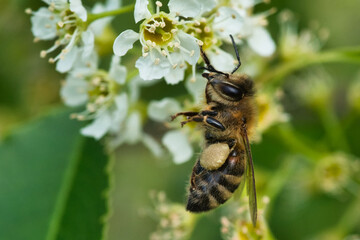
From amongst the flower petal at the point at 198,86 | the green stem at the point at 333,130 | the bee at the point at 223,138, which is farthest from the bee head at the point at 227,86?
the green stem at the point at 333,130

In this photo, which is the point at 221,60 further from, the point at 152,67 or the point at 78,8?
the point at 78,8

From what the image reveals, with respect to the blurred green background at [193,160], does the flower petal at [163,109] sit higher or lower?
higher

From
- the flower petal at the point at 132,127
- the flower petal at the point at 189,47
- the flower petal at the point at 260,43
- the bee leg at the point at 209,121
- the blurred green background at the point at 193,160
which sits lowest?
the blurred green background at the point at 193,160

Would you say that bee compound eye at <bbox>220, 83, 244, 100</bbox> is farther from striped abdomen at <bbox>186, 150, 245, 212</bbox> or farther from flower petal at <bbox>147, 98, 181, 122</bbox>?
flower petal at <bbox>147, 98, 181, 122</bbox>

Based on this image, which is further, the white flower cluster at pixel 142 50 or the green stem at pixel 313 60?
the green stem at pixel 313 60

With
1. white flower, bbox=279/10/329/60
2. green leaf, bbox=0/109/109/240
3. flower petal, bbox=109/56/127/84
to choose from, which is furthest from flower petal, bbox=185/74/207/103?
white flower, bbox=279/10/329/60

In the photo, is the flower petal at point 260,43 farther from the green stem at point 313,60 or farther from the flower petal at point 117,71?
the flower petal at point 117,71
